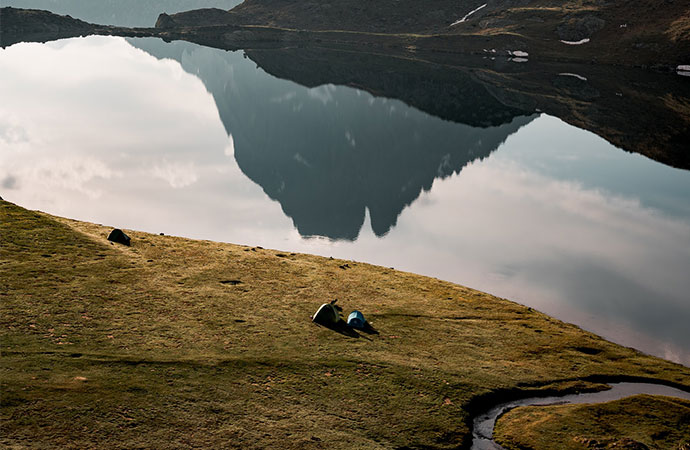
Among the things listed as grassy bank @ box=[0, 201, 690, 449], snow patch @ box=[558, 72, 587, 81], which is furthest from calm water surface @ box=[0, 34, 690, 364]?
snow patch @ box=[558, 72, 587, 81]

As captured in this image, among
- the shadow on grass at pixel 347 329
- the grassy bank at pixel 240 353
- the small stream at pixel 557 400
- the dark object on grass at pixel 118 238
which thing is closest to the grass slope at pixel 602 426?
the small stream at pixel 557 400

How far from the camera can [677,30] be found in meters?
194

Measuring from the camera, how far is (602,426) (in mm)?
29875

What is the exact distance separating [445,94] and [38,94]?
13260 centimetres

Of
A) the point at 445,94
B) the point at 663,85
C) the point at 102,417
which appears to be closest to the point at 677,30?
the point at 663,85

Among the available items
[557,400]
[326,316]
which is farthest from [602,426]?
[326,316]

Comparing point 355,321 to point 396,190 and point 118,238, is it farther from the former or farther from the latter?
point 396,190

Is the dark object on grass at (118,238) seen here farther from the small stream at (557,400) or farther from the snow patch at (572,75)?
the snow patch at (572,75)

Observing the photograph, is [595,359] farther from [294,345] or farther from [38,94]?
[38,94]

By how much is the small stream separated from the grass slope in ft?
1.83

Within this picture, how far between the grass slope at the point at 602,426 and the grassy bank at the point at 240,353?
246 cm

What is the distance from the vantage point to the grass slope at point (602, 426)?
28.3 metres

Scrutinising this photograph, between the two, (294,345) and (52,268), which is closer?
(294,345)

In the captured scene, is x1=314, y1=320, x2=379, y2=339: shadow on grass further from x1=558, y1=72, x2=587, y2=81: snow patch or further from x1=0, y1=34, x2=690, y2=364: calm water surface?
x1=558, y1=72, x2=587, y2=81: snow patch
